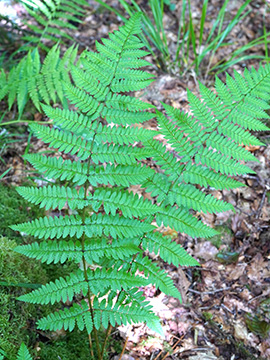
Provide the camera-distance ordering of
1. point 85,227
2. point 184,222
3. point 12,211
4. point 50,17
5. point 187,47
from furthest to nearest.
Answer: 1. point 50,17
2. point 187,47
3. point 12,211
4. point 184,222
5. point 85,227

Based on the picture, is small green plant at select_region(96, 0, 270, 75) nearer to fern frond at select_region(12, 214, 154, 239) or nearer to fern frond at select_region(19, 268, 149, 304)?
fern frond at select_region(12, 214, 154, 239)

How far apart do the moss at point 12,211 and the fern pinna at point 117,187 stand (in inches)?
27.5

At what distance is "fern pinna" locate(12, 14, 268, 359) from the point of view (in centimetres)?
208

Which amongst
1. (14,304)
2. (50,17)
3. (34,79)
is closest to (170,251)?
(14,304)

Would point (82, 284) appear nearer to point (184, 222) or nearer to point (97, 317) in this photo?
point (97, 317)

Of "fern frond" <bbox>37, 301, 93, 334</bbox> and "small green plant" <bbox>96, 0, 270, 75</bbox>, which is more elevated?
"small green plant" <bbox>96, 0, 270, 75</bbox>

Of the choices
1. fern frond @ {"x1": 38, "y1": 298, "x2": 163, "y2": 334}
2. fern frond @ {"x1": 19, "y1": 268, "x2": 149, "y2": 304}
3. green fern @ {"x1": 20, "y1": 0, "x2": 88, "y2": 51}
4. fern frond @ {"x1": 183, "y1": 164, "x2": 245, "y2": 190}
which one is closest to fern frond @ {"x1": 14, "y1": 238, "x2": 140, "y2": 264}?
fern frond @ {"x1": 19, "y1": 268, "x2": 149, "y2": 304}

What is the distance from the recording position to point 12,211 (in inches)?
116

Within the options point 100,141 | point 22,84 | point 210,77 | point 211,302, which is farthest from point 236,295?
point 22,84

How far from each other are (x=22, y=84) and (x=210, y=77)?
2.34 m

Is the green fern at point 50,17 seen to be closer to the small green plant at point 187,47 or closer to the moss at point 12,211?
the small green plant at point 187,47

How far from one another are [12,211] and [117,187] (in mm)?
1242

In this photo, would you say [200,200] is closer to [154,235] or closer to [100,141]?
[154,235]

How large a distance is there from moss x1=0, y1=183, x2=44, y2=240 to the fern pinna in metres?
0.70
